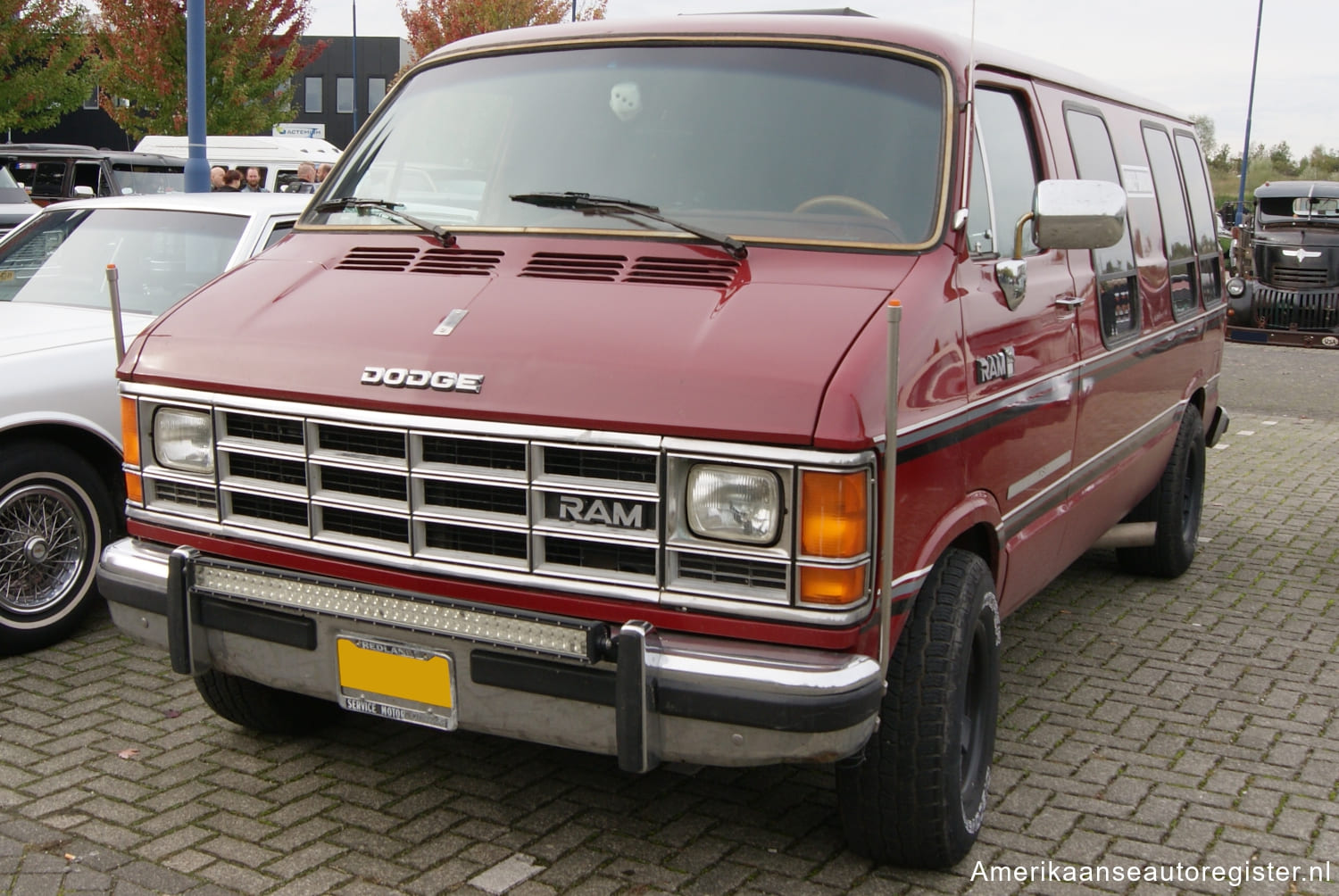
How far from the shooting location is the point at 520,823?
3963 millimetres

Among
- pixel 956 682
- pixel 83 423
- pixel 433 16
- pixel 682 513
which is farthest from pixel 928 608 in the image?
pixel 433 16

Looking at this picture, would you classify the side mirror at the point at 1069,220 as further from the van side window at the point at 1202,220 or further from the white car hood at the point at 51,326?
the white car hood at the point at 51,326

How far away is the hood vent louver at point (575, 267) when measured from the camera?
3.75m

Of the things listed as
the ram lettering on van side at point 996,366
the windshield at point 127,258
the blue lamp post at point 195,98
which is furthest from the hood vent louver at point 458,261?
the blue lamp post at point 195,98

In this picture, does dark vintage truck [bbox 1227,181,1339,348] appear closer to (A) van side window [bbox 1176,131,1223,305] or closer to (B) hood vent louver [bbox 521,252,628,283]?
(A) van side window [bbox 1176,131,1223,305]

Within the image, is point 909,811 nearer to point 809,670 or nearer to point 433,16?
point 809,670

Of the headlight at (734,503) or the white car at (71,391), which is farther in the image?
the white car at (71,391)

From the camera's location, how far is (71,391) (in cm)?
543

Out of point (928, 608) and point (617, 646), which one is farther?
point (928, 608)

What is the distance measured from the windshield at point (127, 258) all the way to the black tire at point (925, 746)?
412 centimetres

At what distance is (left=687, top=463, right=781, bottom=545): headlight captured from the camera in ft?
10.3

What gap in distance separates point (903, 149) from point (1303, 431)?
30.7 feet

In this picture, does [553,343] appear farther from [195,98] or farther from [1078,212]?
[195,98]

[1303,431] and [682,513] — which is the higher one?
[682,513]
